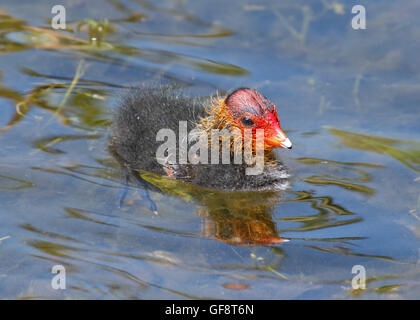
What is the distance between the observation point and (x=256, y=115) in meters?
5.09

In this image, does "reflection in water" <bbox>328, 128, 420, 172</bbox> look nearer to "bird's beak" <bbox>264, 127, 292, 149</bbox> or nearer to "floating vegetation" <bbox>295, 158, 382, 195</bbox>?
"floating vegetation" <bbox>295, 158, 382, 195</bbox>

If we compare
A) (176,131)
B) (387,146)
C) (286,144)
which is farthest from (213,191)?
(387,146)

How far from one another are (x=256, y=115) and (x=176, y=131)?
700 millimetres

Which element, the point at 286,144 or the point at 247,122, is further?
the point at 247,122

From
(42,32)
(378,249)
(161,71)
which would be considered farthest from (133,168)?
(42,32)

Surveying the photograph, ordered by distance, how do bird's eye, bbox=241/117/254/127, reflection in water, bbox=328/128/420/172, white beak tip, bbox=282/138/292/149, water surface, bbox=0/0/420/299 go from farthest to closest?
reflection in water, bbox=328/128/420/172 → bird's eye, bbox=241/117/254/127 → white beak tip, bbox=282/138/292/149 → water surface, bbox=0/0/420/299

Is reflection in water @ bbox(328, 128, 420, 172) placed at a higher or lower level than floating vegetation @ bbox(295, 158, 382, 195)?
higher

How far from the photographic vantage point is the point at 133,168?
17.9 ft

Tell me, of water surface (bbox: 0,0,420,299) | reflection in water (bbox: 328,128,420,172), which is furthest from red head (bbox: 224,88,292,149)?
reflection in water (bbox: 328,128,420,172)

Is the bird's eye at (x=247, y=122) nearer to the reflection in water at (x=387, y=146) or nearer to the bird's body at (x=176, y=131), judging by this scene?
the bird's body at (x=176, y=131)

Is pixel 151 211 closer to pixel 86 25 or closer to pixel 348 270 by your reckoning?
pixel 348 270

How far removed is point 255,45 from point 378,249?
344 cm

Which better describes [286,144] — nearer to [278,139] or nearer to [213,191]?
[278,139]

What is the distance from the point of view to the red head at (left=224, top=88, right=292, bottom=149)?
5.08 metres
